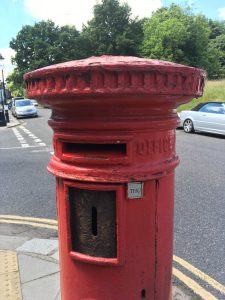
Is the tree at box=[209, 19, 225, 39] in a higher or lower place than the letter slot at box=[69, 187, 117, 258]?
higher

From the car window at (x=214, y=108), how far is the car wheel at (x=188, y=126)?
0.65 m

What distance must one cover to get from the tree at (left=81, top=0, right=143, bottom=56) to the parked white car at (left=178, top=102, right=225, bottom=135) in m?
44.7

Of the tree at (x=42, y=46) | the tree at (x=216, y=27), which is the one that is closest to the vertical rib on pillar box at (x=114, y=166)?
the tree at (x=42, y=46)

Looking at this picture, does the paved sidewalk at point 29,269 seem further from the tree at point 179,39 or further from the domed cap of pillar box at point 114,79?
the tree at point 179,39

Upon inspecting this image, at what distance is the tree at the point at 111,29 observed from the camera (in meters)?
57.9

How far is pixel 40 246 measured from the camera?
3967mm

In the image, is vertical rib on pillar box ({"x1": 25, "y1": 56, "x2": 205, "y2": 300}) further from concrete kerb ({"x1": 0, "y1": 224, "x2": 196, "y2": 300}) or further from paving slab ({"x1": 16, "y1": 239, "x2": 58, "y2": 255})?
paving slab ({"x1": 16, "y1": 239, "x2": 58, "y2": 255})

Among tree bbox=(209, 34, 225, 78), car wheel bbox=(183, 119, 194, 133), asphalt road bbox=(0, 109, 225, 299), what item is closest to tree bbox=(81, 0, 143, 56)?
tree bbox=(209, 34, 225, 78)

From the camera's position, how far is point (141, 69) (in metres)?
1.45

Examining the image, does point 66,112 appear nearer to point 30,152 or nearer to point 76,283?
point 76,283

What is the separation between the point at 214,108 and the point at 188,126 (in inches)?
49.9

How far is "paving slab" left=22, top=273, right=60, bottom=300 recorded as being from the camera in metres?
2.94

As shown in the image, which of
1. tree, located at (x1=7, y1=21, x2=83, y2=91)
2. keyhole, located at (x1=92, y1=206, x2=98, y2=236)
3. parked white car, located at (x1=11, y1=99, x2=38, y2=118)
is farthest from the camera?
tree, located at (x1=7, y1=21, x2=83, y2=91)

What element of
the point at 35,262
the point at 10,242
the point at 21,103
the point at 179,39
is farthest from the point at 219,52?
the point at 35,262
